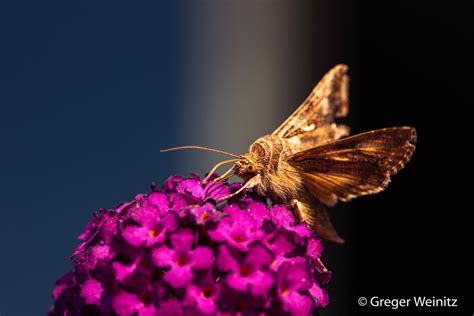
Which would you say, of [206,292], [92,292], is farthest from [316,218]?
[92,292]

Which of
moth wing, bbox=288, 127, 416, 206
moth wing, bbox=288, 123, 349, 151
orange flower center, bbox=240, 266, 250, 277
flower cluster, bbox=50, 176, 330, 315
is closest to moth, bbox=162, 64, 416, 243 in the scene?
moth wing, bbox=288, 127, 416, 206

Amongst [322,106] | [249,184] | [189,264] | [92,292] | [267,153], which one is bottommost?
[92,292]

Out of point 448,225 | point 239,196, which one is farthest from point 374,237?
point 239,196

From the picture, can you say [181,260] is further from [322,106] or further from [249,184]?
[322,106]

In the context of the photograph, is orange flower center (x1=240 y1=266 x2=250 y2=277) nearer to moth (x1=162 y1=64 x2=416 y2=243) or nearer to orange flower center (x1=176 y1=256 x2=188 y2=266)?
orange flower center (x1=176 y1=256 x2=188 y2=266)

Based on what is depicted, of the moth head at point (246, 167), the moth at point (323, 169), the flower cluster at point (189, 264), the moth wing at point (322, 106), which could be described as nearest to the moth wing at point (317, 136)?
the moth wing at point (322, 106)

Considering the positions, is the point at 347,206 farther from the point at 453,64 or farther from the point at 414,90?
the point at 453,64
